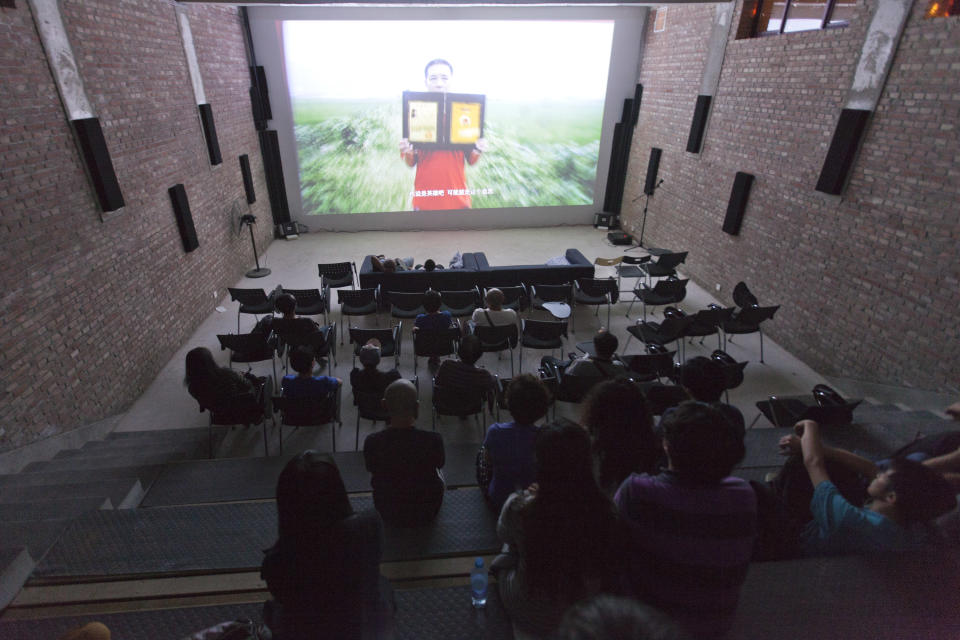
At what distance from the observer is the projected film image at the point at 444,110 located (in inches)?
370

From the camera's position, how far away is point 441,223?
11133mm

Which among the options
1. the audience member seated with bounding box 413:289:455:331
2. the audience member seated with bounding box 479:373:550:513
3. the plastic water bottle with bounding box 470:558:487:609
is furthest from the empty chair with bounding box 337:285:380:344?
the plastic water bottle with bounding box 470:558:487:609

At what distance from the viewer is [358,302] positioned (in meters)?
6.10

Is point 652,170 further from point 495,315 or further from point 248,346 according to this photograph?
point 248,346

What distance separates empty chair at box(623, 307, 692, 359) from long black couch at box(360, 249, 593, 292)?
5.03 ft

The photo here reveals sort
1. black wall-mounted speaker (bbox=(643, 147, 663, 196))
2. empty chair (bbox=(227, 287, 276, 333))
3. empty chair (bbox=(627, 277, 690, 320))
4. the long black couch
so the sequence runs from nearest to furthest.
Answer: empty chair (bbox=(227, 287, 276, 333)) → empty chair (bbox=(627, 277, 690, 320)) → the long black couch → black wall-mounted speaker (bbox=(643, 147, 663, 196))

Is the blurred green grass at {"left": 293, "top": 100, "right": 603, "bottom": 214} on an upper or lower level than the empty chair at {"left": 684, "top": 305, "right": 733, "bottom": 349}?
upper

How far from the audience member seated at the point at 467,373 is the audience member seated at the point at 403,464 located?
1.24 meters

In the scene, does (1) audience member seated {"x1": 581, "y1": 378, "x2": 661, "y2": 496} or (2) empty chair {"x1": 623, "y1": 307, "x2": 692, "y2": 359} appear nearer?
(1) audience member seated {"x1": 581, "y1": 378, "x2": 661, "y2": 496}

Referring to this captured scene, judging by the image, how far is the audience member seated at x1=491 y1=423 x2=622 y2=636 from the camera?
1.58 m

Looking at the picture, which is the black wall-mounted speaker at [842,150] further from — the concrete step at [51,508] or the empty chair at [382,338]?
the concrete step at [51,508]

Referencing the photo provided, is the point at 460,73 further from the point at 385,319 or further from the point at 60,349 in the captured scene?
the point at 60,349

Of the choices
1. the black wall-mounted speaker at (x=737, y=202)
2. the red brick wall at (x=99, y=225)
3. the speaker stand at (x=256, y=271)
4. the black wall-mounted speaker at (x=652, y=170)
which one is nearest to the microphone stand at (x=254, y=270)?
the speaker stand at (x=256, y=271)

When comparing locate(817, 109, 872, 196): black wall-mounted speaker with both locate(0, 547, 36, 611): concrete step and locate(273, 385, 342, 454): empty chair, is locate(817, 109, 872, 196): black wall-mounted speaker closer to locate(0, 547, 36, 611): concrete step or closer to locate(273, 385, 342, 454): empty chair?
locate(273, 385, 342, 454): empty chair
